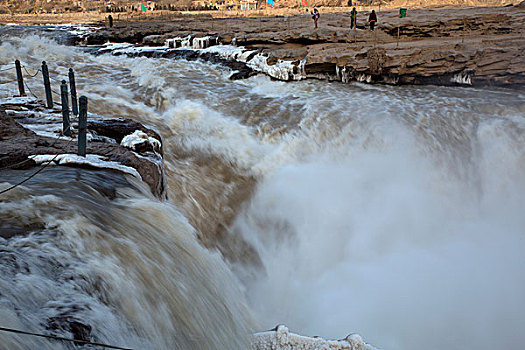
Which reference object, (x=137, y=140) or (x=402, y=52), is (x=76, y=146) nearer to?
(x=137, y=140)

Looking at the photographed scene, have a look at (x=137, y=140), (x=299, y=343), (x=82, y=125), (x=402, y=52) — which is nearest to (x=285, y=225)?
(x=137, y=140)

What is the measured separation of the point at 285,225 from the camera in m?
7.44

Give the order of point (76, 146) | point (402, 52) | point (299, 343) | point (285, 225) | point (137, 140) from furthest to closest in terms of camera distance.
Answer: point (402, 52) < point (285, 225) < point (137, 140) < point (76, 146) < point (299, 343)

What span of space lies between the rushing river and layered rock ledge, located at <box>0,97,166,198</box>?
37cm

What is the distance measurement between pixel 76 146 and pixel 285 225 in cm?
361

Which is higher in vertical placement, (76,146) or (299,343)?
(76,146)

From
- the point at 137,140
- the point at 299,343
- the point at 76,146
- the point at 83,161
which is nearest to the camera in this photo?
the point at 299,343

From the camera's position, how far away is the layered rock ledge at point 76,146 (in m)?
5.06

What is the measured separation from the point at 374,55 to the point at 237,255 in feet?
30.5

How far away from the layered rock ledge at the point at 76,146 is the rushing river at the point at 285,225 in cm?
37

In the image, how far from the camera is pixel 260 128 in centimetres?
1005

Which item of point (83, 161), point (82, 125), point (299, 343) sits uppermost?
point (82, 125)

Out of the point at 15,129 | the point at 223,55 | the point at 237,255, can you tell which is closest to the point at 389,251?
the point at 237,255

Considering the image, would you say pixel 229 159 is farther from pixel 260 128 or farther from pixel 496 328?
pixel 496 328
